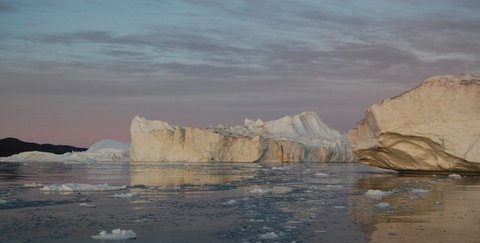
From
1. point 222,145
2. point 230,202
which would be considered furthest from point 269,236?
point 222,145

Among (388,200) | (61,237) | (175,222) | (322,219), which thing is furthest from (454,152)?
(61,237)

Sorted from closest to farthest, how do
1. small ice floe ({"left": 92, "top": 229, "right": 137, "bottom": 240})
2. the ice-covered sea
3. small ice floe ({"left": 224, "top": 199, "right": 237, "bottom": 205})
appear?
1. small ice floe ({"left": 92, "top": 229, "right": 137, "bottom": 240})
2. the ice-covered sea
3. small ice floe ({"left": 224, "top": 199, "right": 237, "bottom": 205})

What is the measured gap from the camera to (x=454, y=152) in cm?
2030

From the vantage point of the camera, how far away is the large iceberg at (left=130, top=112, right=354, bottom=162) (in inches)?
2063

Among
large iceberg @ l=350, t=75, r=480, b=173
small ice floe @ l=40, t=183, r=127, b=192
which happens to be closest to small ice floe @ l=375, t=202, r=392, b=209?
small ice floe @ l=40, t=183, r=127, b=192

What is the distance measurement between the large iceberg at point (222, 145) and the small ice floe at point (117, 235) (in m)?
44.5

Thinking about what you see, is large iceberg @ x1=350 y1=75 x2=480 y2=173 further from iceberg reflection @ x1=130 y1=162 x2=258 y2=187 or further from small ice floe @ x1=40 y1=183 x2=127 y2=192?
small ice floe @ x1=40 y1=183 x2=127 y2=192

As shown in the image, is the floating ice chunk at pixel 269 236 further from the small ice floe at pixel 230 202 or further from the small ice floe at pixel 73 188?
the small ice floe at pixel 73 188

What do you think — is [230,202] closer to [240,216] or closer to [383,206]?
[240,216]

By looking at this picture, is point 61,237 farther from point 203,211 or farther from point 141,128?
point 141,128

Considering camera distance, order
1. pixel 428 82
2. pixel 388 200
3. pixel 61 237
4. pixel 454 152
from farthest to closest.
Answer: pixel 428 82
pixel 454 152
pixel 388 200
pixel 61 237

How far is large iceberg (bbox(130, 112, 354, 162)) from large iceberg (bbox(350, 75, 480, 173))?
1178 inches

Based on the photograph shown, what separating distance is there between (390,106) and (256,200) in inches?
479

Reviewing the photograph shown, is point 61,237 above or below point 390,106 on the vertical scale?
below
